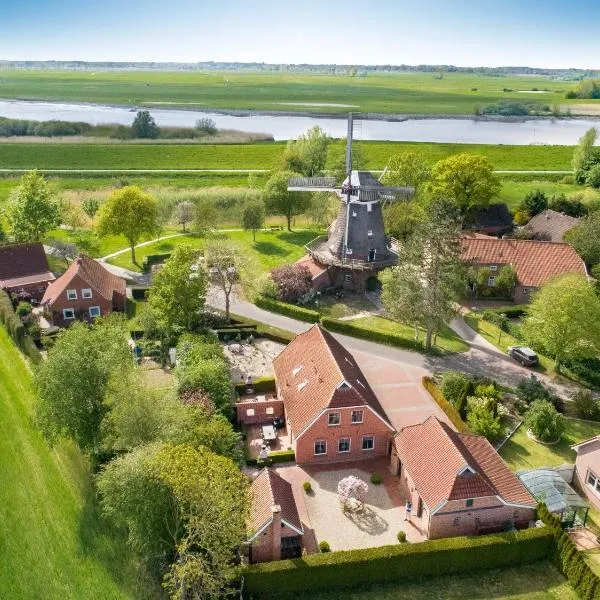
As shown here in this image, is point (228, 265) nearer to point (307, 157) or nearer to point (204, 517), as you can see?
point (204, 517)

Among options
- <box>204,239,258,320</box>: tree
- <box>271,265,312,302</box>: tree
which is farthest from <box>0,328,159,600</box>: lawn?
<box>271,265,312,302</box>: tree

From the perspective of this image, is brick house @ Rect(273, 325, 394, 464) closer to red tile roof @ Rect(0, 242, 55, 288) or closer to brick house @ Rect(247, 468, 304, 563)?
brick house @ Rect(247, 468, 304, 563)

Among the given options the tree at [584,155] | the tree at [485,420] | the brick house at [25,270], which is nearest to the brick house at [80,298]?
the brick house at [25,270]

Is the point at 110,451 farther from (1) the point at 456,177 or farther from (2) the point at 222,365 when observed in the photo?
(1) the point at 456,177

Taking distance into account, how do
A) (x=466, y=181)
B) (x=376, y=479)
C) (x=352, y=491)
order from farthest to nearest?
(x=466, y=181)
(x=376, y=479)
(x=352, y=491)

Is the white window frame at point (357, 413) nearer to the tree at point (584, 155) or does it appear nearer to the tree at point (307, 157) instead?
the tree at point (307, 157)

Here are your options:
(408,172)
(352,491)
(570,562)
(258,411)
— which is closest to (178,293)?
(258,411)
